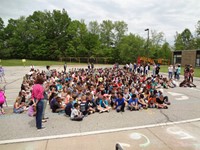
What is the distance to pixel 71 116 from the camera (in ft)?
21.5

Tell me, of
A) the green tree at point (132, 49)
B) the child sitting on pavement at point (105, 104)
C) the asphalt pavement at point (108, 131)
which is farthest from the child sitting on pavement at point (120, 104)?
the green tree at point (132, 49)

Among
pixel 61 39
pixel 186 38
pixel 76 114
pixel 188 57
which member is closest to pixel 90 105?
pixel 76 114

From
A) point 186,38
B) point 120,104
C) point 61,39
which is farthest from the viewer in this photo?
point 186,38

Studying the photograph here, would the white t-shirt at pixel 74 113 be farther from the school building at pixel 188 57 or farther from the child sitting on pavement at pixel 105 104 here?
the school building at pixel 188 57

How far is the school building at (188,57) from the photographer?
3641cm

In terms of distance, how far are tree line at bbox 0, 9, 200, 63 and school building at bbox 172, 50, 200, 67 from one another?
38.0ft

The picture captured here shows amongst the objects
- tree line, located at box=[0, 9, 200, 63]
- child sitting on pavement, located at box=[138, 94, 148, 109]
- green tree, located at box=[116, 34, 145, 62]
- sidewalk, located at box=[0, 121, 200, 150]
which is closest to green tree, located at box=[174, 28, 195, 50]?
tree line, located at box=[0, 9, 200, 63]

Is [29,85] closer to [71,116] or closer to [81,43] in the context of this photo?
[71,116]

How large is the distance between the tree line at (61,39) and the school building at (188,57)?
456 inches

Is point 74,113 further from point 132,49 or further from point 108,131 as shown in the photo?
point 132,49

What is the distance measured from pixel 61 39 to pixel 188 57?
4425cm

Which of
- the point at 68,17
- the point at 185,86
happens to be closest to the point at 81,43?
the point at 68,17

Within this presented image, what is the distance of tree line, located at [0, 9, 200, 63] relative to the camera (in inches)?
2277

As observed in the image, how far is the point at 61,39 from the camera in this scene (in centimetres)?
6334
